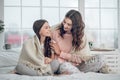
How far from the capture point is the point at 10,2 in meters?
2.88

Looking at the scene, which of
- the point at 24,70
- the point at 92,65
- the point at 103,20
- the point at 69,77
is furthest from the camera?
the point at 103,20

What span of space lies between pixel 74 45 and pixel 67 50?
6cm

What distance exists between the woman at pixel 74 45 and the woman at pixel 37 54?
7 cm

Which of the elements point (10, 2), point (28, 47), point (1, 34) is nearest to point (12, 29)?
point (1, 34)

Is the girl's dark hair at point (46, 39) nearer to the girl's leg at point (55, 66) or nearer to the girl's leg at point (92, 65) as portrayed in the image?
the girl's leg at point (55, 66)

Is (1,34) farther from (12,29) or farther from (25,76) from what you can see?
(25,76)

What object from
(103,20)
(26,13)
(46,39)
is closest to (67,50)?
(46,39)

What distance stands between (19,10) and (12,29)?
0.72ft

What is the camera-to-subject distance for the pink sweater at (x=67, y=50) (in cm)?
176

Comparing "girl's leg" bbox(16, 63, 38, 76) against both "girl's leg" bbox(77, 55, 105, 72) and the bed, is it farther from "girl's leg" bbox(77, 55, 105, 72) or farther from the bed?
"girl's leg" bbox(77, 55, 105, 72)

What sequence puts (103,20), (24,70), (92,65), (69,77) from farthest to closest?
(103,20) < (92,65) < (24,70) < (69,77)

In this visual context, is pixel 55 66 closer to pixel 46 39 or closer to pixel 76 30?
pixel 46 39

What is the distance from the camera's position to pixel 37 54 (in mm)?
1679

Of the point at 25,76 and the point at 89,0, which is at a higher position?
the point at 89,0
